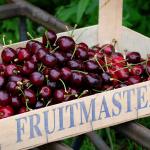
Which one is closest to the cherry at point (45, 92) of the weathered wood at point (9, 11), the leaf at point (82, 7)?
the weathered wood at point (9, 11)

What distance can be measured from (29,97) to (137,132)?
0.83ft

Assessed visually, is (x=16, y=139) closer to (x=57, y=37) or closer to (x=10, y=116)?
(x=10, y=116)

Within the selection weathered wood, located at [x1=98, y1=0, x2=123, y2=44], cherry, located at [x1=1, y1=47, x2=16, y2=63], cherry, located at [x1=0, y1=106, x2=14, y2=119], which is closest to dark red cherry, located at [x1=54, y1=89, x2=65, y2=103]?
cherry, located at [x1=0, y1=106, x2=14, y2=119]

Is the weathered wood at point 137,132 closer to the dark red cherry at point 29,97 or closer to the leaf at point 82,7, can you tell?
the dark red cherry at point 29,97

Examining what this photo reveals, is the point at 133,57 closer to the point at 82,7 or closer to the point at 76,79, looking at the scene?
the point at 76,79

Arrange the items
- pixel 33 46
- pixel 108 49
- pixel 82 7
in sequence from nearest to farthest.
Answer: pixel 33 46, pixel 108 49, pixel 82 7

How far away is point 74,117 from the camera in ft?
4.65

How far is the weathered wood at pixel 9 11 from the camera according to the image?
2.02 m

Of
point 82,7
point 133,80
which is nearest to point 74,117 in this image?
point 133,80

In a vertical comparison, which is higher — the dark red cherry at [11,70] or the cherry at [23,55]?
the cherry at [23,55]

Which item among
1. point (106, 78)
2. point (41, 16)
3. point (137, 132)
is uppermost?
point (41, 16)

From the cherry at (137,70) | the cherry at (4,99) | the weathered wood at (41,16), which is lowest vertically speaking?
the cherry at (4,99)

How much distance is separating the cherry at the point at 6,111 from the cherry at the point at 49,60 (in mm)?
154

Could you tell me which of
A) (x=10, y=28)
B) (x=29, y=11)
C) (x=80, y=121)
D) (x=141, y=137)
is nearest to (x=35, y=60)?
(x=80, y=121)
